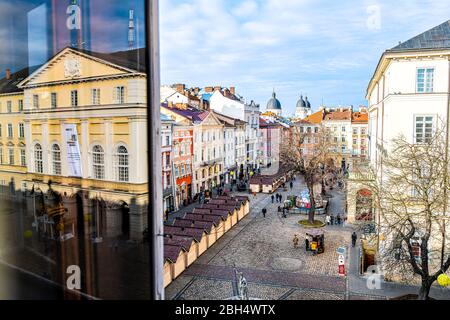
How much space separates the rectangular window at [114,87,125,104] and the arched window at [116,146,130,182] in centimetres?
28

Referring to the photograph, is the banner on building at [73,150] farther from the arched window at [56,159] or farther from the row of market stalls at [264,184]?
the row of market stalls at [264,184]

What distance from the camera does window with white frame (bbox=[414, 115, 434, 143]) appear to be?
36.4 feet

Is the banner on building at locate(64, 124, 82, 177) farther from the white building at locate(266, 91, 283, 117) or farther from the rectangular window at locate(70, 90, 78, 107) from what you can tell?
the white building at locate(266, 91, 283, 117)

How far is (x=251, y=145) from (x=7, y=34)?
34.5 metres

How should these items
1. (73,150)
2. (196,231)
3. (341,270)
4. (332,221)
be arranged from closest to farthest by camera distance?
1. (73,150)
2. (341,270)
3. (196,231)
4. (332,221)

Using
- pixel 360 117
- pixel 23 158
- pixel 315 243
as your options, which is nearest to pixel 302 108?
pixel 360 117

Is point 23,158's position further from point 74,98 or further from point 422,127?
point 422,127

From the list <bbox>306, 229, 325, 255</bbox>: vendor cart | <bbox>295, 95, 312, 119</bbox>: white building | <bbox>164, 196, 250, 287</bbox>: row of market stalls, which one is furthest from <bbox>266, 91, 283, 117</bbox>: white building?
<bbox>306, 229, 325, 255</bbox>: vendor cart

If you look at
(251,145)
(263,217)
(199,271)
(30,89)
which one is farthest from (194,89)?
(30,89)

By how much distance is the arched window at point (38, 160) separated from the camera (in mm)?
2713

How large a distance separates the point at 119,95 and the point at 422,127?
10679 millimetres

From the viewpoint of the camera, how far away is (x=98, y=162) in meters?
2.56

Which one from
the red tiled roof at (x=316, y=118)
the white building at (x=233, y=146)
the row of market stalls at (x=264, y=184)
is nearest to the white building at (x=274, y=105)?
the red tiled roof at (x=316, y=118)

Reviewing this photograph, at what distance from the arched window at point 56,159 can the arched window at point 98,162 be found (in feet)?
0.83
